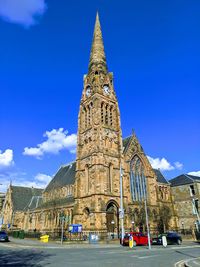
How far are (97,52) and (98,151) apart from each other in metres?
25.4

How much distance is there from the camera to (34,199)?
233ft

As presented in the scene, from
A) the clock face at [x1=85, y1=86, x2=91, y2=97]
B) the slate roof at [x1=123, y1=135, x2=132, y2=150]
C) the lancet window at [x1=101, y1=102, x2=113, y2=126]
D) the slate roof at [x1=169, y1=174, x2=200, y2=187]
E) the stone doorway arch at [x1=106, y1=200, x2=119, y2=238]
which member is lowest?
the stone doorway arch at [x1=106, y1=200, x2=119, y2=238]

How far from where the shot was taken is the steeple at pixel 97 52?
54469 mm

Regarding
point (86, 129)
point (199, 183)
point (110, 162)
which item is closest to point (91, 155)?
point (110, 162)

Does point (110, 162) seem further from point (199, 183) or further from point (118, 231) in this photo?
point (199, 183)

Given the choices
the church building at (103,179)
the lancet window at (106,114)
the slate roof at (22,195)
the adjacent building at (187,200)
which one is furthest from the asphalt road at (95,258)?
the slate roof at (22,195)

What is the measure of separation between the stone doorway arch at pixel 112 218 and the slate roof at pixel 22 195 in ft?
119

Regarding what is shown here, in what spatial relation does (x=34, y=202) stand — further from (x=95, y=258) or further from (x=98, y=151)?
(x=95, y=258)

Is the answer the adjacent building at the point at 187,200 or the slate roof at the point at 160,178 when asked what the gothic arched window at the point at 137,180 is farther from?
the adjacent building at the point at 187,200

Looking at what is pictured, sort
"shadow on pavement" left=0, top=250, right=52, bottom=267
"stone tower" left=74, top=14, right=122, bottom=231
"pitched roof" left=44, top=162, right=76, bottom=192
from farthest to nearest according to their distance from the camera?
"pitched roof" left=44, top=162, right=76, bottom=192 → "stone tower" left=74, top=14, right=122, bottom=231 → "shadow on pavement" left=0, top=250, right=52, bottom=267

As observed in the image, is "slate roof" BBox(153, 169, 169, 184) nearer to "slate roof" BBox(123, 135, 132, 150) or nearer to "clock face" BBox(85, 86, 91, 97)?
"slate roof" BBox(123, 135, 132, 150)

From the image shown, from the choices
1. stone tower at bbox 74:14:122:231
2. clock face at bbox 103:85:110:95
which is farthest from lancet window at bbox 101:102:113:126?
clock face at bbox 103:85:110:95

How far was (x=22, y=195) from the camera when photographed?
72.1 metres

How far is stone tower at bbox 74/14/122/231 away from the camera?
129ft
